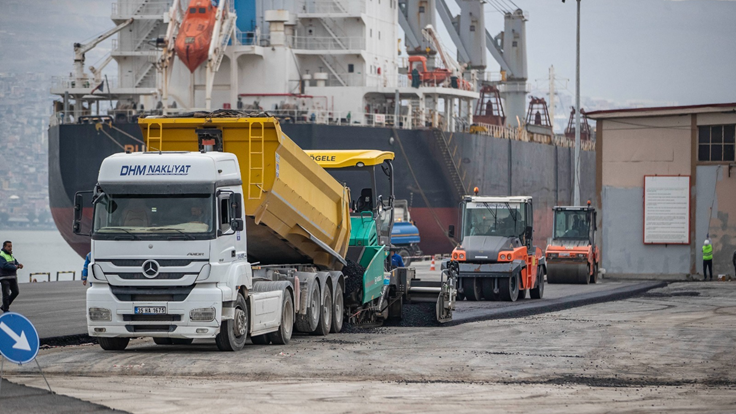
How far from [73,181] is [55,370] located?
123ft

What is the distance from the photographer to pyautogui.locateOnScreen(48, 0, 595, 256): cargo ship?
49.0 m

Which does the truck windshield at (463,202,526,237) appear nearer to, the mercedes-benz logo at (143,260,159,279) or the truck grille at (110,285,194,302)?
the truck grille at (110,285,194,302)

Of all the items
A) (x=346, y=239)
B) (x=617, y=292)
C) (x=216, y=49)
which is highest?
(x=216, y=49)

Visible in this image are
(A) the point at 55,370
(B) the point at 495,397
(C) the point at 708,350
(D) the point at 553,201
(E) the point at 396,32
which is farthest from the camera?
(D) the point at 553,201

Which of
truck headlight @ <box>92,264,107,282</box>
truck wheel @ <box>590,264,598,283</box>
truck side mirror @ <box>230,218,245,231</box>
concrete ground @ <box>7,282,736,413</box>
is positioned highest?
truck side mirror @ <box>230,218,245,231</box>

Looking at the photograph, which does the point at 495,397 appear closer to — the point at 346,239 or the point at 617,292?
the point at 346,239

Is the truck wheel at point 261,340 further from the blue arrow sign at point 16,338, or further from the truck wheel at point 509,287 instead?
the truck wheel at point 509,287

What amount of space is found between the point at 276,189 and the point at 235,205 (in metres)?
1.39

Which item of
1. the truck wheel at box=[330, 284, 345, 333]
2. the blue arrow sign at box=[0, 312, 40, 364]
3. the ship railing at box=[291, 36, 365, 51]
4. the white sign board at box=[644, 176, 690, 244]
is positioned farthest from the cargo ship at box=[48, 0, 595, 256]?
the blue arrow sign at box=[0, 312, 40, 364]

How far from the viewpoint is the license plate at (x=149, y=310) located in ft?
45.8

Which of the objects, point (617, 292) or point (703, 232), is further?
point (703, 232)

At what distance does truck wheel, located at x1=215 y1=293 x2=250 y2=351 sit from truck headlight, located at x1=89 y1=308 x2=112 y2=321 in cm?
139

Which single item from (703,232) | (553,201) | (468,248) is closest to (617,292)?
(468,248)

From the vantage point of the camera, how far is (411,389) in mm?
11234
